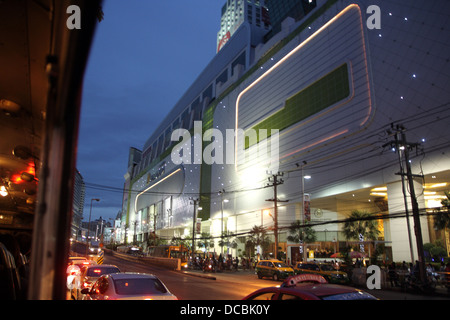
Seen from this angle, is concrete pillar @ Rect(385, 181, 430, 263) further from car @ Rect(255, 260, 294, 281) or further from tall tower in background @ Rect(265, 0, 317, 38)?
tall tower in background @ Rect(265, 0, 317, 38)

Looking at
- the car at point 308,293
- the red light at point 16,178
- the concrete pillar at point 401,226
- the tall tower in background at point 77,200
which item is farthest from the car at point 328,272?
the red light at point 16,178

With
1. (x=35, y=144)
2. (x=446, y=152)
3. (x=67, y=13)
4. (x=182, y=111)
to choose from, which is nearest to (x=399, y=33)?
(x=446, y=152)

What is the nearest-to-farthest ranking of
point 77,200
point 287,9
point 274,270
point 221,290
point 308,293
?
point 308,293 < point 221,290 < point 274,270 < point 287,9 < point 77,200

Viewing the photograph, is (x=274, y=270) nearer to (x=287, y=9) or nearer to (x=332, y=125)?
(x=332, y=125)

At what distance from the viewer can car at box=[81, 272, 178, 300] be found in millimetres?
7569

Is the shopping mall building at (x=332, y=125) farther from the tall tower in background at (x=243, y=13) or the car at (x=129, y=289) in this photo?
the tall tower in background at (x=243, y=13)

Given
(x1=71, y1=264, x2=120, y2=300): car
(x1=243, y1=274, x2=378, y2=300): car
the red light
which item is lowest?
(x1=71, y1=264, x2=120, y2=300): car

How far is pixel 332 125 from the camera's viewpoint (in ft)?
124

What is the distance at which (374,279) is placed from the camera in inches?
912

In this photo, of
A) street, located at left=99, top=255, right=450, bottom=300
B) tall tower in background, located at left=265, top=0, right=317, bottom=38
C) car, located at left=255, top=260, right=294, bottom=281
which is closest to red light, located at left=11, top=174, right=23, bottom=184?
street, located at left=99, top=255, right=450, bottom=300

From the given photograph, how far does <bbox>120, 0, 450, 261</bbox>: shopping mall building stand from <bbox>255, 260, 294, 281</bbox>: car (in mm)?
3161

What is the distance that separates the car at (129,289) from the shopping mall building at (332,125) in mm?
15322

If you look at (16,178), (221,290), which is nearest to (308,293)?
(16,178)

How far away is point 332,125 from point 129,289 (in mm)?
33917
